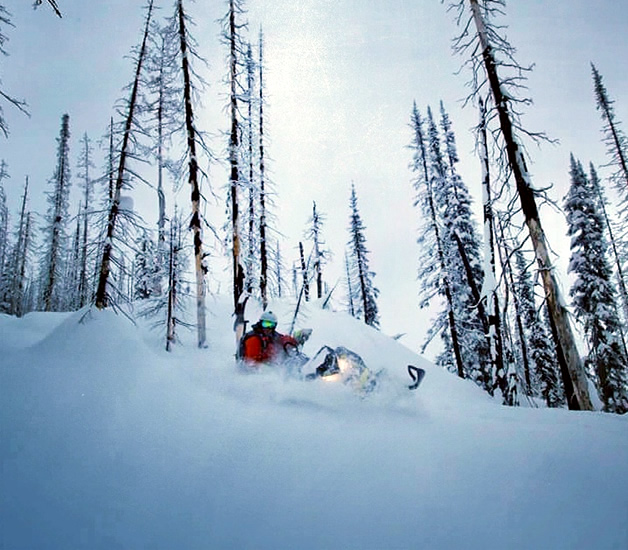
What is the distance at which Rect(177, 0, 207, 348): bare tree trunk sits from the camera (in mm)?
11375

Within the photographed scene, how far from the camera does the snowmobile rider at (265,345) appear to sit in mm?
6844

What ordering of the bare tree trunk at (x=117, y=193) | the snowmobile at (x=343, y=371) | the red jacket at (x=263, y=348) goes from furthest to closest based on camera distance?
the bare tree trunk at (x=117, y=193), the red jacket at (x=263, y=348), the snowmobile at (x=343, y=371)

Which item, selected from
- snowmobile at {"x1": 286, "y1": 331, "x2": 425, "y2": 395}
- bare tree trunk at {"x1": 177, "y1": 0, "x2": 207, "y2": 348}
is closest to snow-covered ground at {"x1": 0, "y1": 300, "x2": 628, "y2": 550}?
snowmobile at {"x1": 286, "y1": 331, "x2": 425, "y2": 395}

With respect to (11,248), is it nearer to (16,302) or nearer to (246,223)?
(16,302)

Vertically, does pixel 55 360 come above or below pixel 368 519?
above

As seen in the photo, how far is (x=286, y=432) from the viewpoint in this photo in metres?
3.92

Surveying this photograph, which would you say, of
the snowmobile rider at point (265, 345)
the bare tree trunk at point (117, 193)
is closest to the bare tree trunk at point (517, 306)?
the snowmobile rider at point (265, 345)

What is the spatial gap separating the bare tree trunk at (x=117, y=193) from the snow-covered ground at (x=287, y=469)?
4.62 metres

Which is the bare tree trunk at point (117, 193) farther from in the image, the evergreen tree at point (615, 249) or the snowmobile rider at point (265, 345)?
the evergreen tree at point (615, 249)

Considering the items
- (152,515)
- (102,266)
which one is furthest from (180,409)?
(102,266)

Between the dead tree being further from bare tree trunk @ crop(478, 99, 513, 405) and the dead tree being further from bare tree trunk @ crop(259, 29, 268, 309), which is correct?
bare tree trunk @ crop(259, 29, 268, 309)

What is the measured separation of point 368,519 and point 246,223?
56.3 ft

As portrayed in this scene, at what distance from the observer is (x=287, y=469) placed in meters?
3.11

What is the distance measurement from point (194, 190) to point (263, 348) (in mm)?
7562
